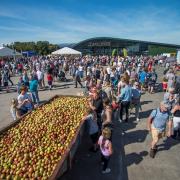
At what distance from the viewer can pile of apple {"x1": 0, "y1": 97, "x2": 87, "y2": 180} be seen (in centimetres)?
460

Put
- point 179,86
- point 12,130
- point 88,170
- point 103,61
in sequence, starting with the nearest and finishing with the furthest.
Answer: point 88,170
point 12,130
point 179,86
point 103,61

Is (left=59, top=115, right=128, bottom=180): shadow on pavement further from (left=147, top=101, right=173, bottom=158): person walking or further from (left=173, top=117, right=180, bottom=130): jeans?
(left=173, top=117, right=180, bottom=130): jeans

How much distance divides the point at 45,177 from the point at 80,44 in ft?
242

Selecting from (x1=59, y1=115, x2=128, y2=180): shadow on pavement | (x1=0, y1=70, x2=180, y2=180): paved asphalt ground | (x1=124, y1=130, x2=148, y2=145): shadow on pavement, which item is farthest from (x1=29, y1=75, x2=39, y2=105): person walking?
(x1=124, y1=130, x2=148, y2=145): shadow on pavement

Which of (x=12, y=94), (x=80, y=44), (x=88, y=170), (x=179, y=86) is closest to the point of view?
(x=88, y=170)

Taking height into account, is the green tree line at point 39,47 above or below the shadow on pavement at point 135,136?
above

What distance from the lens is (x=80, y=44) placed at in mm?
75812

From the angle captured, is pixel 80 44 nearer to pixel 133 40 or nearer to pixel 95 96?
pixel 133 40

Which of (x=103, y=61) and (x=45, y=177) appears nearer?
(x=45, y=177)

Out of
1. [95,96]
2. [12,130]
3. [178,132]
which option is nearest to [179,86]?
[178,132]

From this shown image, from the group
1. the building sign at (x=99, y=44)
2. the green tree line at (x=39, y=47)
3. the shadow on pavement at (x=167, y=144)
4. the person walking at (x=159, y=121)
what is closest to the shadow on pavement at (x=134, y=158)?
the person walking at (x=159, y=121)

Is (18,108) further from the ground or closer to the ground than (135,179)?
further from the ground

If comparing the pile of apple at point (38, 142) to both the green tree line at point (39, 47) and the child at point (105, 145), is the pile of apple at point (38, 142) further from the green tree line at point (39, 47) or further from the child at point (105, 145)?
the green tree line at point (39, 47)

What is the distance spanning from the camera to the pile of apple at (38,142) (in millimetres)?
4598
